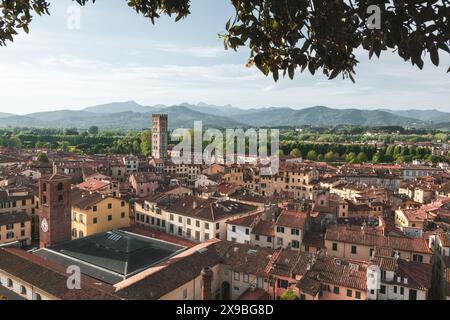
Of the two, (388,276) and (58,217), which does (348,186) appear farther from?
(58,217)

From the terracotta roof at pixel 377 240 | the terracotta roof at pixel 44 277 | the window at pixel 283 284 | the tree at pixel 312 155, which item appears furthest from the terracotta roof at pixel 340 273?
the tree at pixel 312 155

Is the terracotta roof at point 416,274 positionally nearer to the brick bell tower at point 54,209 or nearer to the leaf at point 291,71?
the leaf at point 291,71

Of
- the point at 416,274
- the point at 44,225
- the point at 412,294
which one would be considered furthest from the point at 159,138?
the point at 412,294

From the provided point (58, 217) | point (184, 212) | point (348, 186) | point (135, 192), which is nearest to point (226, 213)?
point (184, 212)

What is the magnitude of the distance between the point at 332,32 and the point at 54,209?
95.9 feet

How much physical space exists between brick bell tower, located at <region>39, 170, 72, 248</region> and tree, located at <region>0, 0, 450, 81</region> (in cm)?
2779

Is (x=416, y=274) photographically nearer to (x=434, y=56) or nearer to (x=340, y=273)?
(x=340, y=273)

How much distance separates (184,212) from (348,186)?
31182 millimetres

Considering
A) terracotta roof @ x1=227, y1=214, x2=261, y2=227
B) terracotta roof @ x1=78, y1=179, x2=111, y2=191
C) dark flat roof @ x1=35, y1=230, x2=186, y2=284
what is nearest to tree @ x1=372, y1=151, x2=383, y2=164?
terracotta roof @ x1=78, y1=179, x2=111, y2=191

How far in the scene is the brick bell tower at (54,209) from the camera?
Result: 1128 inches

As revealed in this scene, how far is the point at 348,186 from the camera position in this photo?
56.1 m

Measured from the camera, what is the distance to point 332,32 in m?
4.16

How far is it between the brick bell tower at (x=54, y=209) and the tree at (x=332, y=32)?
91.2 ft

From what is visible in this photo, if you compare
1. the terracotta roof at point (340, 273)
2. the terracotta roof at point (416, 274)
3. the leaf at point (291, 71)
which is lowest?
the terracotta roof at point (416, 274)
